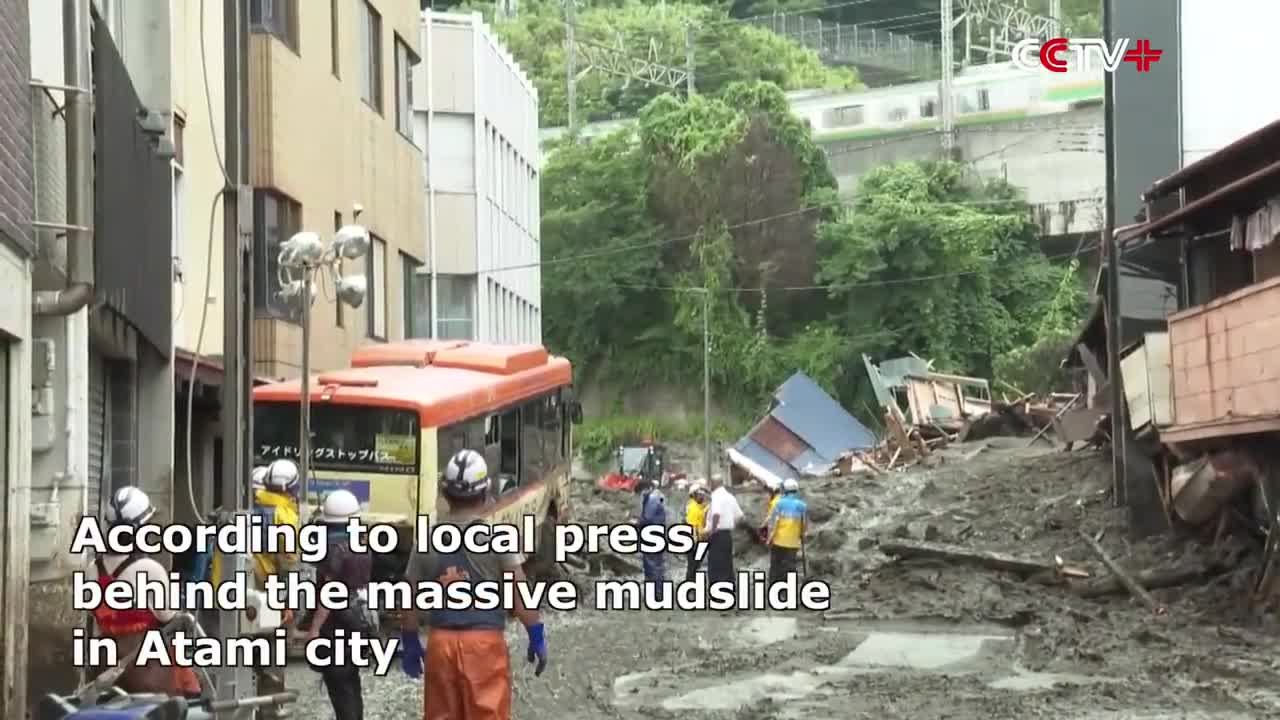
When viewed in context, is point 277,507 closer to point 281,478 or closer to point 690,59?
point 281,478

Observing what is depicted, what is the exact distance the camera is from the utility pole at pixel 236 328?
1056cm

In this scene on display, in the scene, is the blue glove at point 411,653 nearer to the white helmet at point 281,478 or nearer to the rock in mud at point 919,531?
the white helmet at point 281,478

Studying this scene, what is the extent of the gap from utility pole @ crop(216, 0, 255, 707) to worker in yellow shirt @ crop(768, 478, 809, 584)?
1544 centimetres

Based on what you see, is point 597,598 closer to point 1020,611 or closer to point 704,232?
point 1020,611

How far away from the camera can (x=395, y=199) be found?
115 feet

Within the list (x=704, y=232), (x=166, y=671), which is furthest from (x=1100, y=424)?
(x=704, y=232)

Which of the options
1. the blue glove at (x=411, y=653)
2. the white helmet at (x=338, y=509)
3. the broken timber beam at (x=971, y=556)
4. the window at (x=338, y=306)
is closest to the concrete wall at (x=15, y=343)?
the white helmet at (x=338, y=509)

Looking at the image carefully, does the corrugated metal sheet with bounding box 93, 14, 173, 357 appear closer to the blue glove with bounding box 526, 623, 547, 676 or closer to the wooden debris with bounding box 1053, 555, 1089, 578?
the blue glove with bounding box 526, 623, 547, 676

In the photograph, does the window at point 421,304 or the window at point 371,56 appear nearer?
the window at point 371,56

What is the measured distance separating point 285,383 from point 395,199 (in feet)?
42.5

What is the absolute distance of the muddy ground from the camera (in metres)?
15.4

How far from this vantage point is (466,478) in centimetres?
1020

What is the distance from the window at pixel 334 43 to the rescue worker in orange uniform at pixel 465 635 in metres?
21.3

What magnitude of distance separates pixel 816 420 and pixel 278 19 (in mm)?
22813
